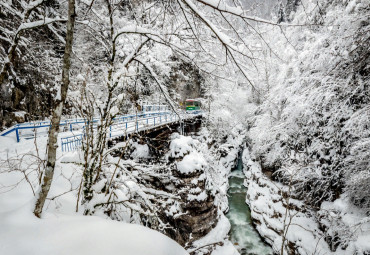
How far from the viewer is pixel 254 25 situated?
1717mm

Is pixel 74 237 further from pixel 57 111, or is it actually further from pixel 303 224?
pixel 303 224

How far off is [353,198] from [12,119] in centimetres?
1675

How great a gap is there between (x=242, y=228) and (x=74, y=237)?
39.9 ft

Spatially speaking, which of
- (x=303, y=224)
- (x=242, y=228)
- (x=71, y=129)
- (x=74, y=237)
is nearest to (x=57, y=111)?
(x=74, y=237)

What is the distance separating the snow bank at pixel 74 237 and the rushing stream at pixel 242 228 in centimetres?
1025

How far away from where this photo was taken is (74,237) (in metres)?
1.50

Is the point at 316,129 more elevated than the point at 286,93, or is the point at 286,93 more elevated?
the point at 286,93

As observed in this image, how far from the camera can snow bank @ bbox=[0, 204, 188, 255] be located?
4.52ft

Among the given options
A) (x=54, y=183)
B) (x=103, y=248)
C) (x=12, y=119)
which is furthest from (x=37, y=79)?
(x=103, y=248)

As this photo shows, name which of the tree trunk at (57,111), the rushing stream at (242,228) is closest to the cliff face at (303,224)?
the rushing stream at (242,228)

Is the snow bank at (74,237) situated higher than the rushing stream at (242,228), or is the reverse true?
the snow bank at (74,237)

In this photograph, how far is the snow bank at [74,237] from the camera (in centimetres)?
138

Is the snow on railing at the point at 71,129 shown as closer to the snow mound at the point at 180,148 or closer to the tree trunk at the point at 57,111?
the tree trunk at the point at 57,111

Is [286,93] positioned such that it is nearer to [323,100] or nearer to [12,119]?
[323,100]
